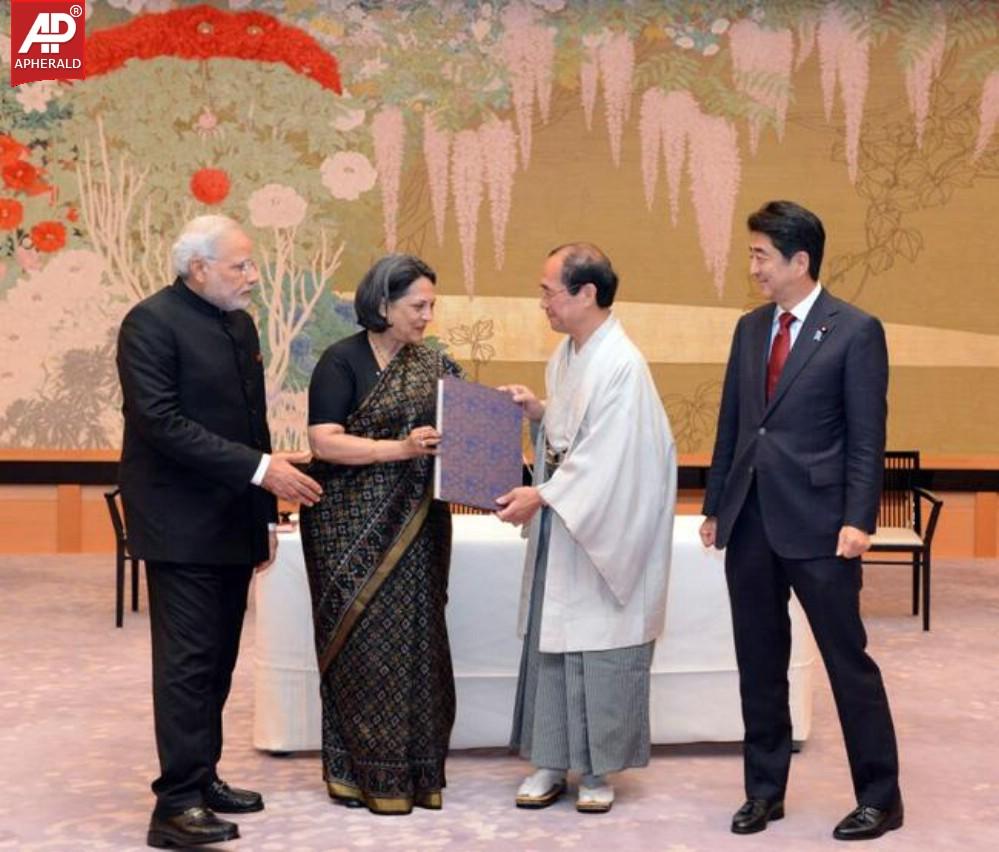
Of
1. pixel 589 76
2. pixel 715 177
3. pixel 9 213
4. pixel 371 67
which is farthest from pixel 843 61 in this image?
pixel 9 213

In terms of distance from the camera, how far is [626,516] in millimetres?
4070

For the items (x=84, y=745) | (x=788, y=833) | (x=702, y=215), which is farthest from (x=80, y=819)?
(x=702, y=215)

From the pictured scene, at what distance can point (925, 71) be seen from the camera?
28.9 ft

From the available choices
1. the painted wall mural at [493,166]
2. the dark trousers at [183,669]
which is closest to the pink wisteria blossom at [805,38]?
the painted wall mural at [493,166]

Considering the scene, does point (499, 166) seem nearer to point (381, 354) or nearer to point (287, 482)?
point (381, 354)

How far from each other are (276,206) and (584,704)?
519 centimetres

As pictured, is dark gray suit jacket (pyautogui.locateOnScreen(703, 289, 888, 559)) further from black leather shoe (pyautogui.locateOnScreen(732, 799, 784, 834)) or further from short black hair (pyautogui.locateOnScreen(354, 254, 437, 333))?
short black hair (pyautogui.locateOnScreen(354, 254, 437, 333))

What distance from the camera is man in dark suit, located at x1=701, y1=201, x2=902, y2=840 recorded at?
12.4 feet

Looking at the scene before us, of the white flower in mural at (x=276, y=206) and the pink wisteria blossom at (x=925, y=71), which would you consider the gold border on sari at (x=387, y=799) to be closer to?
the white flower in mural at (x=276, y=206)

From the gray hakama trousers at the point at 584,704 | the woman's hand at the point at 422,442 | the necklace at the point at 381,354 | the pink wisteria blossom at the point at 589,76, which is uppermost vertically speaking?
the pink wisteria blossom at the point at 589,76

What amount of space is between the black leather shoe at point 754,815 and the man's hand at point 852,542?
72 centimetres

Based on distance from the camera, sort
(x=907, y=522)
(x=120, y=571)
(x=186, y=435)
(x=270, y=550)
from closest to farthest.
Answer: (x=186, y=435), (x=270, y=550), (x=120, y=571), (x=907, y=522)

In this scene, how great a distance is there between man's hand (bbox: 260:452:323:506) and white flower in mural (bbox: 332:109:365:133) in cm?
507

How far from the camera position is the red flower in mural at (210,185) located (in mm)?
8695
